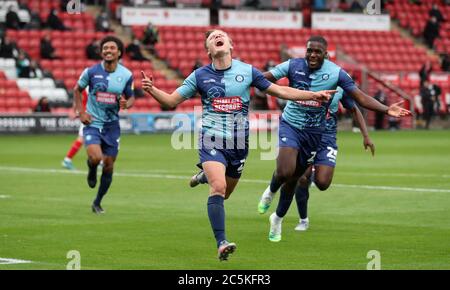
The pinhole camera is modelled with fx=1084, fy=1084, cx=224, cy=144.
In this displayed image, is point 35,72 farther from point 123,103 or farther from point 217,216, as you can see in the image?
point 217,216

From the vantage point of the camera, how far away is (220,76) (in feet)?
41.2

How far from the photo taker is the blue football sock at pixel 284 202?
14164mm

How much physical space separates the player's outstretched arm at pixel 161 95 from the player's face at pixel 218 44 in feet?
2.13

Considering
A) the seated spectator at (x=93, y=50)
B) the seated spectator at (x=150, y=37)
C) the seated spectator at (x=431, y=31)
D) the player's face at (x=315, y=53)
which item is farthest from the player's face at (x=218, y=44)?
the seated spectator at (x=431, y=31)

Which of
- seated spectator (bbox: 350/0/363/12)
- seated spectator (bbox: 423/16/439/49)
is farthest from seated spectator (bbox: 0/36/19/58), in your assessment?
seated spectator (bbox: 423/16/439/49)

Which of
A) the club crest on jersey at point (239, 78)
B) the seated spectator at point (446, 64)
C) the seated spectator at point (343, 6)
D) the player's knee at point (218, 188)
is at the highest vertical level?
the club crest on jersey at point (239, 78)

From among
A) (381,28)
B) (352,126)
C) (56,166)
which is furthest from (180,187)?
(381,28)

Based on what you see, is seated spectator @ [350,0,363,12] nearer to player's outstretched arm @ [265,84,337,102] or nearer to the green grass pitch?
the green grass pitch

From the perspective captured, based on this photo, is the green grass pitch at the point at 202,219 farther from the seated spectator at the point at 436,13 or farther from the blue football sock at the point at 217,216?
the seated spectator at the point at 436,13

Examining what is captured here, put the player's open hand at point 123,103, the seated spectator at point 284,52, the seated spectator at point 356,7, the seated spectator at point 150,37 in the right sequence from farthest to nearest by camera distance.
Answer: the seated spectator at point 356,7, the seated spectator at point 284,52, the seated spectator at point 150,37, the player's open hand at point 123,103

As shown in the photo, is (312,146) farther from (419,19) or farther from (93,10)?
(419,19)

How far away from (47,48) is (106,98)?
2758 cm

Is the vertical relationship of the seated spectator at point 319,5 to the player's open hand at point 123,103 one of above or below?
below

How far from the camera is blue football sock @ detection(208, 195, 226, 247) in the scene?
1179 cm
